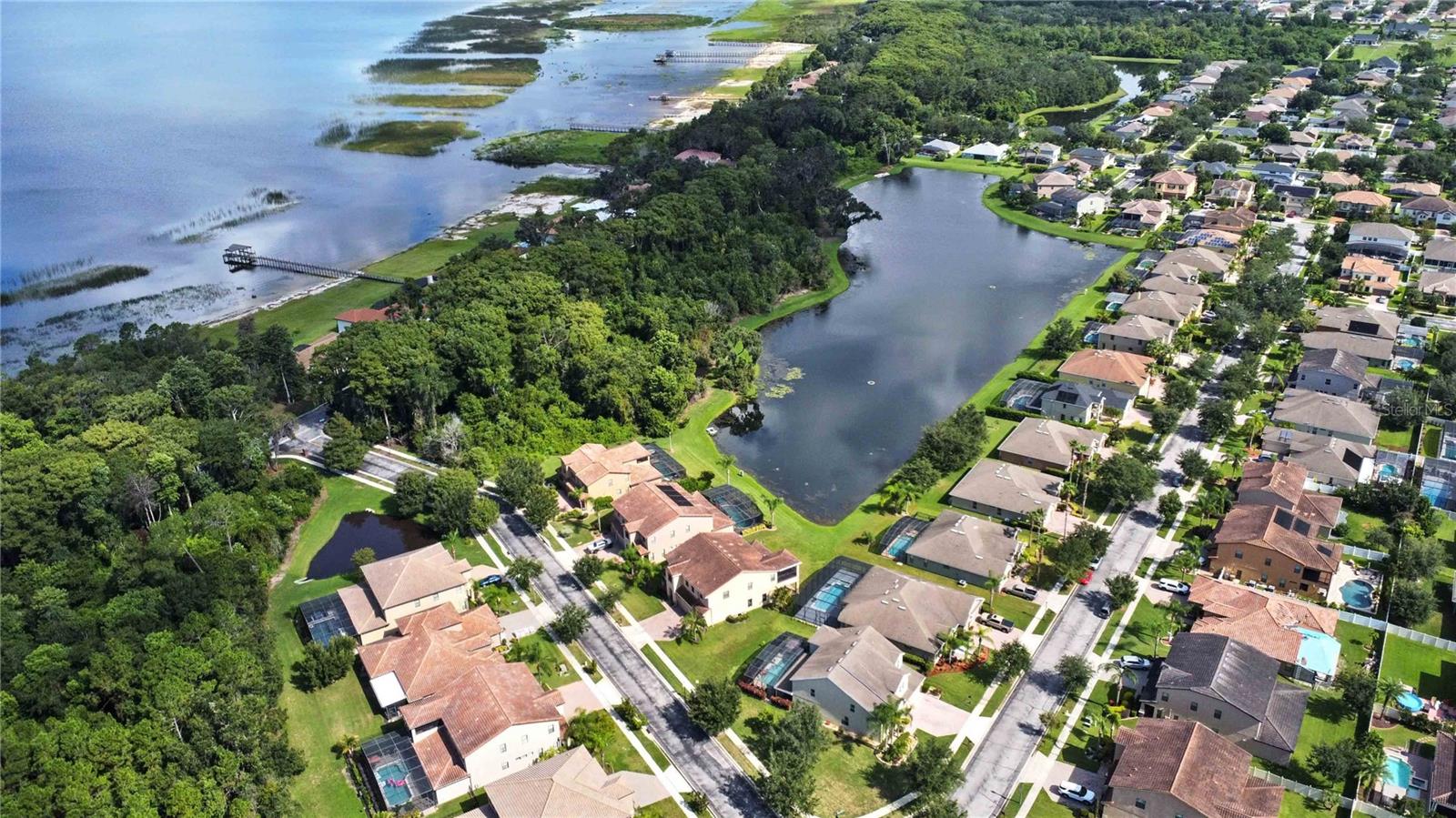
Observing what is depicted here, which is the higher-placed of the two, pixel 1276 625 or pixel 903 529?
pixel 1276 625

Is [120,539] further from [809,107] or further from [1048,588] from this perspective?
[809,107]

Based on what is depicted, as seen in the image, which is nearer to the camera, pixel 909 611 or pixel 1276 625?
pixel 1276 625

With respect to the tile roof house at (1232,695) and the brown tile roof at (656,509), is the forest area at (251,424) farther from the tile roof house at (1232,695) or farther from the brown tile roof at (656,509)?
the tile roof house at (1232,695)

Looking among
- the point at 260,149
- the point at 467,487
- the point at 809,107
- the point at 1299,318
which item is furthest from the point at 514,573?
the point at 260,149

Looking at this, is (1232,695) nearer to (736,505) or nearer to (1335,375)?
(736,505)

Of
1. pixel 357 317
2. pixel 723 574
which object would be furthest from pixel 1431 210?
pixel 357 317

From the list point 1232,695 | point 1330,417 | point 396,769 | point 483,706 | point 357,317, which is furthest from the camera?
point 357,317
